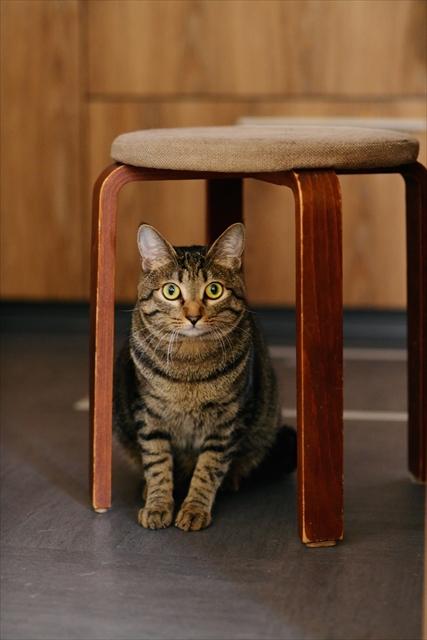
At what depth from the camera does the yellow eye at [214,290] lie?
1.34m

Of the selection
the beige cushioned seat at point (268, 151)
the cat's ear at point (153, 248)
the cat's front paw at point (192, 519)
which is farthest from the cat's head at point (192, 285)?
the cat's front paw at point (192, 519)

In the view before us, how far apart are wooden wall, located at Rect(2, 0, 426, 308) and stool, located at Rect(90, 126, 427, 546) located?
1.07m

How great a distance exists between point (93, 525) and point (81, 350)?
1141 millimetres

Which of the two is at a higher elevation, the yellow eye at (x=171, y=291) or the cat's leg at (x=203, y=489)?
the yellow eye at (x=171, y=291)

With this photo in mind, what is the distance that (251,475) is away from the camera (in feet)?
5.16

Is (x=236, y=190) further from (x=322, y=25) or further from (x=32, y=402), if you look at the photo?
(x=322, y=25)

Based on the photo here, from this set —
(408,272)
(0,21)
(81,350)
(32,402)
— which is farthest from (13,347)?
(408,272)

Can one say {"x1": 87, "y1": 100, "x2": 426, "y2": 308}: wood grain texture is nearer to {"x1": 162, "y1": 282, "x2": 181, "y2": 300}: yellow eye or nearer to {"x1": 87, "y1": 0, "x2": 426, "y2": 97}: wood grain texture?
{"x1": 87, "y1": 0, "x2": 426, "y2": 97}: wood grain texture

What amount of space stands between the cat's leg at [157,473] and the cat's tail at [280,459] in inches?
8.7

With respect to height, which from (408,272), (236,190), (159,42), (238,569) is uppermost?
(159,42)

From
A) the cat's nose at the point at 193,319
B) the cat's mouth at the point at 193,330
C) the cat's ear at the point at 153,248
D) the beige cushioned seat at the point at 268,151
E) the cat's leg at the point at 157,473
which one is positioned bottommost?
the cat's leg at the point at 157,473

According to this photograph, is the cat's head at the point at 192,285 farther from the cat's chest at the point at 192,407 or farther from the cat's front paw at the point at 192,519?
the cat's front paw at the point at 192,519

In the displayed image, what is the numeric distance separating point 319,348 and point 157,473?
346 millimetres

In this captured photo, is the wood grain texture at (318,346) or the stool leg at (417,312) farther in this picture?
the stool leg at (417,312)
